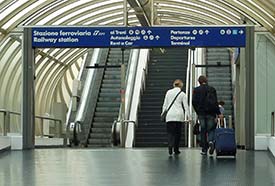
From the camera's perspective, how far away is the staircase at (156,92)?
2298cm

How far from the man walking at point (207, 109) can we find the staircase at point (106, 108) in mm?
9239

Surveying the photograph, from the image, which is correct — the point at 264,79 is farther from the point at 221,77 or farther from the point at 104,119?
the point at 221,77

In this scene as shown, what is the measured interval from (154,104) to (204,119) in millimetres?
11600

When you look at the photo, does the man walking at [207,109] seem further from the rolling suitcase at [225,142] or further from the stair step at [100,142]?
the stair step at [100,142]

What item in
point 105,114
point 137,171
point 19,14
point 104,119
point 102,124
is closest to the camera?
point 137,171

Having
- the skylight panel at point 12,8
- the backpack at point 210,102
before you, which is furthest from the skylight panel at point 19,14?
the backpack at point 210,102

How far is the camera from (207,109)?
1394 cm

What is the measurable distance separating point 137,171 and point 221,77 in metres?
18.3

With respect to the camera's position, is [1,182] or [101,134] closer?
[1,182]

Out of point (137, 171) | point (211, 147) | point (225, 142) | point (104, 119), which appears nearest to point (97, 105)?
point (104, 119)

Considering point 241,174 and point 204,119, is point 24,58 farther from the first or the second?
point 241,174

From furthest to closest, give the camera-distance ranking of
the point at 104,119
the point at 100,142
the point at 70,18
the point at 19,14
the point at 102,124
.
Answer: the point at 70,18, the point at 104,119, the point at 102,124, the point at 100,142, the point at 19,14

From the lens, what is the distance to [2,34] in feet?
62.9

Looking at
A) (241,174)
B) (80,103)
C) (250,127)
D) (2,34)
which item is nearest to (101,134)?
(80,103)
